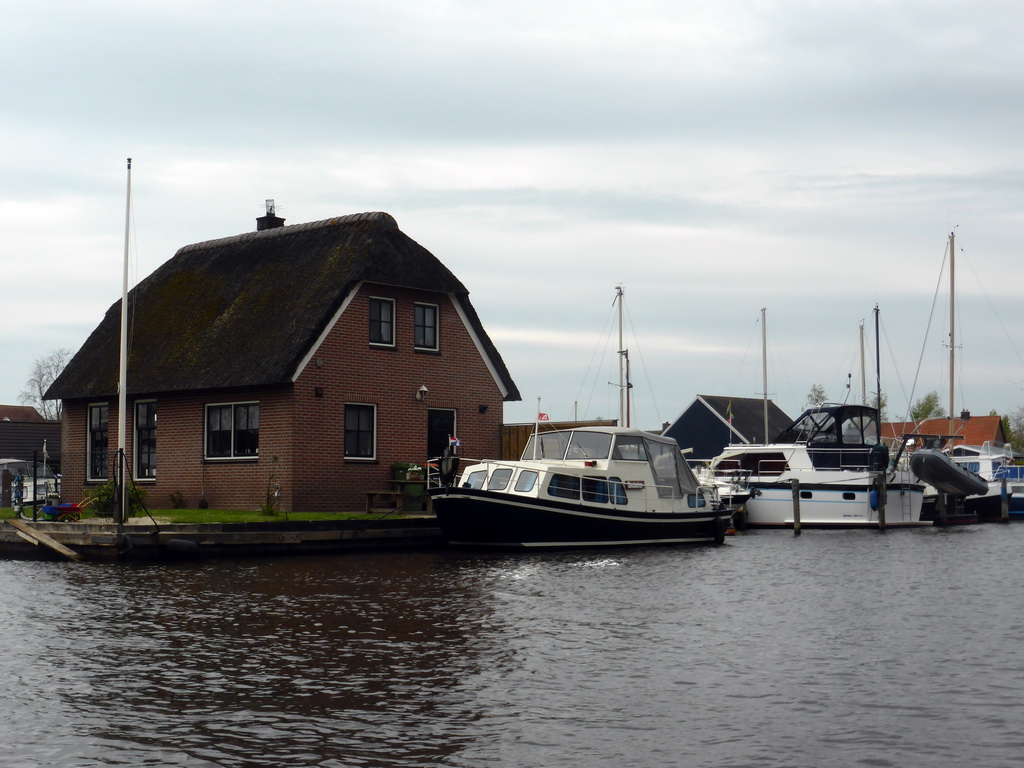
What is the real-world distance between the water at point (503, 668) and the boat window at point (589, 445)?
6.71 m

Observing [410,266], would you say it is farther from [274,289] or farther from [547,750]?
[547,750]

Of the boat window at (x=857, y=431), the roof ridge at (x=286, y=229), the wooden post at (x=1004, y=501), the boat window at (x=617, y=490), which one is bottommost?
the wooden post at (x=1004, y=501)

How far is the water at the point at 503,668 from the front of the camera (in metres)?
9.76

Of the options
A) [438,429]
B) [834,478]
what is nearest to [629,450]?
[438,429]

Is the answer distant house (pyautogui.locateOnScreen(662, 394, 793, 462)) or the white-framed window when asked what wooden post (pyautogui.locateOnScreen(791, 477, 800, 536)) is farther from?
distant house (pyautogui.locateOnScreen(662, 394, 793, 462))

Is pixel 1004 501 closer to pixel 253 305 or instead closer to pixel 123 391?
pixel 253 305

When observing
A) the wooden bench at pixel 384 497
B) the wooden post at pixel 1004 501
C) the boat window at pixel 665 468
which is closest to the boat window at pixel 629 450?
the boat window at pixel 665 468

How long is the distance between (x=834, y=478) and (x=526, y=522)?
18004mm

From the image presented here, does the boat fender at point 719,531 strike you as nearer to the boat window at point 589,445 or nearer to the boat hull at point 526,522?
the boat hull at point 526,522

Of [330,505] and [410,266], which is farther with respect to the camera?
[410,266]

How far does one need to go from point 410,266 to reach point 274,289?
12.6 feet

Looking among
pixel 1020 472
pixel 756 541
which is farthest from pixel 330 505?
pixel 1020 472

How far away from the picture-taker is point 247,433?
31.6 metres

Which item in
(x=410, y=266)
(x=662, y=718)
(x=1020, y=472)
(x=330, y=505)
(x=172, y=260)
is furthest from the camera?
(x=1020, y=472)
